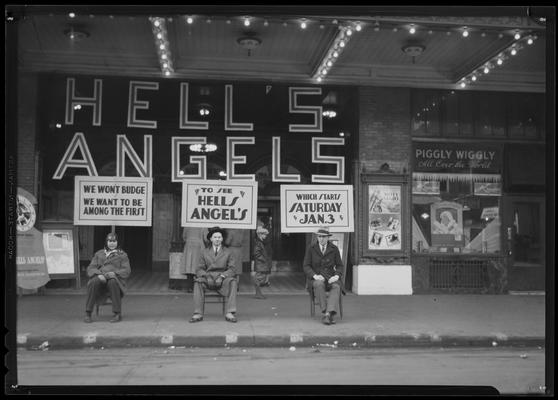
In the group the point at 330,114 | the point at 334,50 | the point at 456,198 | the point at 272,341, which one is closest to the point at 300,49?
the point at 334,50

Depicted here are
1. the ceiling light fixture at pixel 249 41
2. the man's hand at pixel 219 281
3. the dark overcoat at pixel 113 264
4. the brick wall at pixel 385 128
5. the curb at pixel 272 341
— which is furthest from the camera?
the brick wall at pixel 385 128

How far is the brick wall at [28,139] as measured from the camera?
38.0ft

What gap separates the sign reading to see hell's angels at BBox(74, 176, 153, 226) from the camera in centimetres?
934

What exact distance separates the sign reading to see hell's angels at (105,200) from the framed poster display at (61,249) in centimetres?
239

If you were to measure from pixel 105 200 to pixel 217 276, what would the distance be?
91.2 inches

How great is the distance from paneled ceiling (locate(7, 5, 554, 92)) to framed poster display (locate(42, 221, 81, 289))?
3.23m

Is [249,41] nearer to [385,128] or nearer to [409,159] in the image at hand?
[385,128]

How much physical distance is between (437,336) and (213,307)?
4.16 metres

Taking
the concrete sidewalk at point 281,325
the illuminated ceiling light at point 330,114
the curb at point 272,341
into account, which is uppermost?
the illuminated ceiling light at point 330,114

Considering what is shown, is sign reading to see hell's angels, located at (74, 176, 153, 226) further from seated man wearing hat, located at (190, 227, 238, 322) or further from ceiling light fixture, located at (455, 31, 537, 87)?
ceiling light fixture, located at (455, 31, 537, 87)

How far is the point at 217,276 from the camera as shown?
9008mm

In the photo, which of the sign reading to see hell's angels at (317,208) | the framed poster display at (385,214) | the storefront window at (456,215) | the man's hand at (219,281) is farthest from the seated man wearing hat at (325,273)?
the storefront window at (456,215)

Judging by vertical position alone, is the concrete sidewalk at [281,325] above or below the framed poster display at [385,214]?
below

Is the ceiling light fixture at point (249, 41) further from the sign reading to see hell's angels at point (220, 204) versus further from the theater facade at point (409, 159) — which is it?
the sign reading to see hell's angels at point (220, 204)
